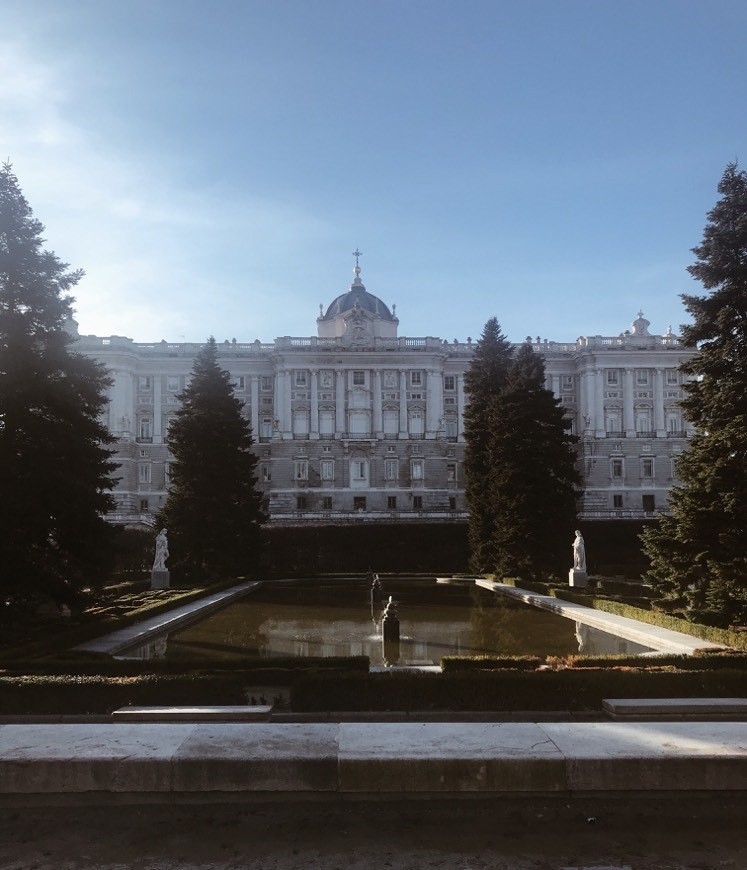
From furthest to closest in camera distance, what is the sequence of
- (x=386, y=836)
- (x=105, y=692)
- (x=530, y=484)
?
(x=530, y=484)
(x=105, y=692)
(x=386, y=836)

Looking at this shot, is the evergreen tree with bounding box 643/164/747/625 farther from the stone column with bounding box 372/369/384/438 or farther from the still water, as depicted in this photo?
the stone column with bounding box 372/369/384/438

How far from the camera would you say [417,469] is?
236 ft

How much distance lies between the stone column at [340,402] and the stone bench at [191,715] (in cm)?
6375

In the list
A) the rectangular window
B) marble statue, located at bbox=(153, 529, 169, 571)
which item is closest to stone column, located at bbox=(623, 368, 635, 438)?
the rectangular window

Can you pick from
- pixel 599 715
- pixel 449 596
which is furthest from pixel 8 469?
pixel 449 596

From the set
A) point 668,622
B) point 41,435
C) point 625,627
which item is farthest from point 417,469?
point 41,435

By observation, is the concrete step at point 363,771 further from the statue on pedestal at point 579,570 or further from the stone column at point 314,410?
the stone column at point 314,410

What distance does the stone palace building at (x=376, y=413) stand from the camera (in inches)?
2810

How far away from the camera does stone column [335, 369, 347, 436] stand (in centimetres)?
7300

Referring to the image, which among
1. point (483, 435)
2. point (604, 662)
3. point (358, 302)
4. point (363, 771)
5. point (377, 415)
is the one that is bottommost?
point (604, 662)

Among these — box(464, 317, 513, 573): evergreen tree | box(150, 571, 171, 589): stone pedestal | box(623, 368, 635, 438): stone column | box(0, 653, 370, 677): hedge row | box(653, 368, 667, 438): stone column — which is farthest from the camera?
box(653, 368, 667, 438): stone column

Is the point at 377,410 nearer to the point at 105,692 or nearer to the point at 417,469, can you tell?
the point at 417,469

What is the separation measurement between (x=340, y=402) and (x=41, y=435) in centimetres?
5704

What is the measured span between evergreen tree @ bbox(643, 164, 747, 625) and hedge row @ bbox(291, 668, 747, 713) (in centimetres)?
619
